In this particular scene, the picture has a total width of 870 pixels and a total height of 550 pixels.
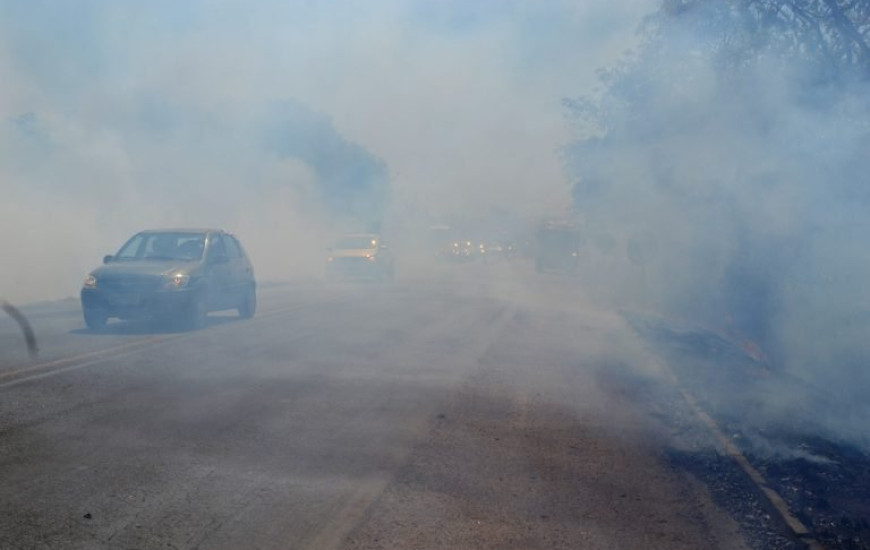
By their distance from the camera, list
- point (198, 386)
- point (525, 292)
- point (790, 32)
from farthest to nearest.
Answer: point (525, 292) < point (790, 32) < point (198, 386)

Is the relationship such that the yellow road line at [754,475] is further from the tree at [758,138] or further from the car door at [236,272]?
the car door at [236,272]

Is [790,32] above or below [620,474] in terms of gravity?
above

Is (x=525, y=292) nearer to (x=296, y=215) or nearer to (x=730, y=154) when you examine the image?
(x=730, y=154)

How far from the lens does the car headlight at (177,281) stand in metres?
12.5

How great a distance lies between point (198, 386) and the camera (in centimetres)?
852

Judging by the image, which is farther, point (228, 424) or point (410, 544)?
point (228, 424)

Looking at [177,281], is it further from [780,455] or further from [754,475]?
[754,475]

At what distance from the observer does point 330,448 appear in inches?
250

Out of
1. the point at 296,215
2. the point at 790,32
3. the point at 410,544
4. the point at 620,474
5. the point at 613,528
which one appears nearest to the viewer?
the point at 410,544

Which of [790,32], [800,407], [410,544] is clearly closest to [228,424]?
[410,544]

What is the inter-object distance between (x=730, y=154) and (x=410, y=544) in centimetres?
968

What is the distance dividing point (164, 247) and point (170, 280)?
1.25 meters

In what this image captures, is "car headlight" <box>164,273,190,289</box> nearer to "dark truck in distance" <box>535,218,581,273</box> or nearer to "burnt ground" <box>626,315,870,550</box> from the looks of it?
"burnt ground" <box>626,315,870,550</box>

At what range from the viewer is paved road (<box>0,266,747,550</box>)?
15.6ft
